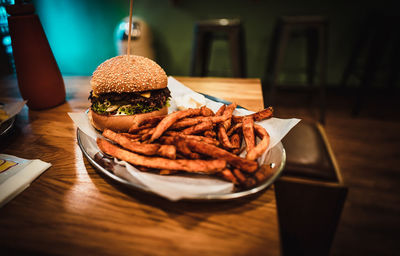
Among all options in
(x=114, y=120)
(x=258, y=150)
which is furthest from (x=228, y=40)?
(x=258, y=150)

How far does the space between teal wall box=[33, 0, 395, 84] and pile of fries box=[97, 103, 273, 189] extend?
10.5 feet

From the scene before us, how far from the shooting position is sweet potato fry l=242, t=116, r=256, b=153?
1015 mm

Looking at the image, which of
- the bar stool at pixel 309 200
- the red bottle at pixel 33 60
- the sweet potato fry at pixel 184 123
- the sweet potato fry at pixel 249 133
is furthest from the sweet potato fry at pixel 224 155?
the red bottle at pixel 33 60

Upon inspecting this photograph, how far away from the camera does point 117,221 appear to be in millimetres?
781

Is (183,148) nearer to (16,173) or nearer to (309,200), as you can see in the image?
(16,173)

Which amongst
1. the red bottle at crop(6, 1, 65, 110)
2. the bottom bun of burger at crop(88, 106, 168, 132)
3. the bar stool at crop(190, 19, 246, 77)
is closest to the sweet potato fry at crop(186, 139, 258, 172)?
the bottom bun of burger at crop(88, 106, 168, 132)

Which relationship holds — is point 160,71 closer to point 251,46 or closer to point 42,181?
point 42,181

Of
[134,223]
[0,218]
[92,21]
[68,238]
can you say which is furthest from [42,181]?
[92,21]

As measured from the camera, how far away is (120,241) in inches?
27.9

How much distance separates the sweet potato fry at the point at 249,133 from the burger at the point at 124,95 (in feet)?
1.98

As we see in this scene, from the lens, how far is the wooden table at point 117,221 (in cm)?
69

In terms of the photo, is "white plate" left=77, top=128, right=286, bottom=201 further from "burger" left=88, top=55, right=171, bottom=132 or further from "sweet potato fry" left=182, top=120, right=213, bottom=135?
"sweet potato fry" left=182, top=120, right=213, bottom=135

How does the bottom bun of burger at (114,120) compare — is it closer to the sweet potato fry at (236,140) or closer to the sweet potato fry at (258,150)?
the sweet potato fry at (236,140)

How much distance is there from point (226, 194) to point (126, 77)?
983 mm
